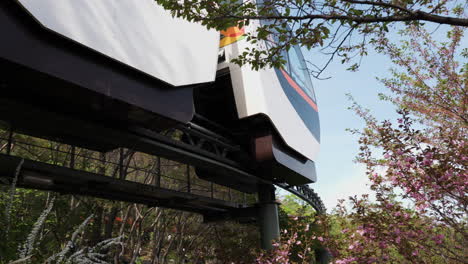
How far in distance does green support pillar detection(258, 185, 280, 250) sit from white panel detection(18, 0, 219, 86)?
18.2 ft

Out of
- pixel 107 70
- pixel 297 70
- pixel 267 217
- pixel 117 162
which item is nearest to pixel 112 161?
pixel 117 162

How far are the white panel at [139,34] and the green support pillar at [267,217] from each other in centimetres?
556

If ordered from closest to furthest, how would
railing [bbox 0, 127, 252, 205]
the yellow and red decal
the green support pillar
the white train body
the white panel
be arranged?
the white panel < the white train body < the yellow and red decal < the green support pillar < railing [bbox 0, 127, 252, 205]

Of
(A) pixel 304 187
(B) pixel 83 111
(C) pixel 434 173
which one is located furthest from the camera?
(A) pixel 304 187

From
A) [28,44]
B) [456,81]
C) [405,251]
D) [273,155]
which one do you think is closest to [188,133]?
[273,155]

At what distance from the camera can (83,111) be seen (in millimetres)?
5477

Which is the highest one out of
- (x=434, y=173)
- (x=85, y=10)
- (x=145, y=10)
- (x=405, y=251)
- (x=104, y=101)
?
(x=145, y=10)

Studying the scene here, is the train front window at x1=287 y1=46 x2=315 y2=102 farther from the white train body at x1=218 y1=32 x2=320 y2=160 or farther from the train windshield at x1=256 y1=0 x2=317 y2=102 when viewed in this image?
the white train body at x1=218 y1=32 x2=320 y2=160

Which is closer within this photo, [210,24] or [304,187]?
[210,24]

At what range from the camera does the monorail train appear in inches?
168

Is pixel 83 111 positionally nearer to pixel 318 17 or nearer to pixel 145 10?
pixel 145 10

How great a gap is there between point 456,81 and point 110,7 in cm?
707

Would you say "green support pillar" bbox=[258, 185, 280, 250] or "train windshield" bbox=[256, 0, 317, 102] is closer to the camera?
"green support pillar" bbox=[258, 185, 280, 250]

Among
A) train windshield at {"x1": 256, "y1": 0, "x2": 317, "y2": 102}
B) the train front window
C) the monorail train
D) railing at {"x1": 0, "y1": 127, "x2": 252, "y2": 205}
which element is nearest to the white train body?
the monorail train
